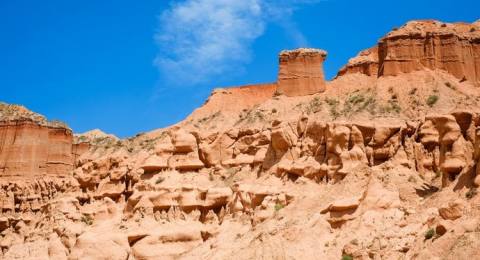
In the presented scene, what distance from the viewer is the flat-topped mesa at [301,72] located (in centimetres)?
5334

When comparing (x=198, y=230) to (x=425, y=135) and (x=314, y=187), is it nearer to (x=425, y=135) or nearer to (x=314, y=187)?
(x=314, y=187)

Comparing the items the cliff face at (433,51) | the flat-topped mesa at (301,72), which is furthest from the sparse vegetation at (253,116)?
the cliff face at (433,51)

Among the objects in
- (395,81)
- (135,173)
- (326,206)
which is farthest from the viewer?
(135,173)

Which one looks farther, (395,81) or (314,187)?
(395,81)

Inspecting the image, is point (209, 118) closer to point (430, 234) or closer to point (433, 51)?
point (433, 51)

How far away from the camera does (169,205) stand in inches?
1816

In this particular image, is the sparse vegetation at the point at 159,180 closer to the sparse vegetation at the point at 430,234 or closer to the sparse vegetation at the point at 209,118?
the sparse vegetation at the point at 209,118

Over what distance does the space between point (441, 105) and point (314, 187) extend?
390 inches

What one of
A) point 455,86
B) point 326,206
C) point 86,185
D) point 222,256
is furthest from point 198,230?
point 455,86

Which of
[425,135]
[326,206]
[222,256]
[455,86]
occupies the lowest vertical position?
[222,256]

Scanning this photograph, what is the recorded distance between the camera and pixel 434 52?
4897cm

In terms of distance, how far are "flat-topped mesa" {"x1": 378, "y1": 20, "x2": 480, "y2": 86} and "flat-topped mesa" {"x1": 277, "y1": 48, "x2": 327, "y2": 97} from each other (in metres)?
5.59

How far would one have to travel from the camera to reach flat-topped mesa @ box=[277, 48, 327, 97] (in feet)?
175

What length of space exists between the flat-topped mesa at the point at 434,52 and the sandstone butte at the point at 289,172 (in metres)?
0.08
